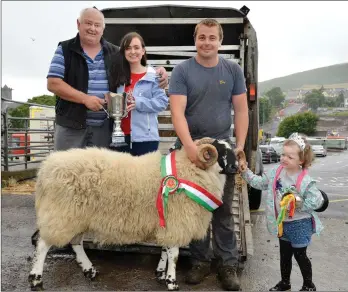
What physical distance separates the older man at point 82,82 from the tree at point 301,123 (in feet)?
27.4

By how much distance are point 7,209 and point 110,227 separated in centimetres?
425

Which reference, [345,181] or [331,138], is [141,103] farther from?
[345,181]

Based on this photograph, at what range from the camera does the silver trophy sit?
364 centimetres

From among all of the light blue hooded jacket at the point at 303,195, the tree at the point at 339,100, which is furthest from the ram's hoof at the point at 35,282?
the tree at the point at 339,100

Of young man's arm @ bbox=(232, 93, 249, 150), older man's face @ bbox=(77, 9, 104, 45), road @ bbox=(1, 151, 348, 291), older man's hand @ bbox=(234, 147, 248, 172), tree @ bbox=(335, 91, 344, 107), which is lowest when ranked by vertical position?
road @ bbox=(1, 151, 348, 291)

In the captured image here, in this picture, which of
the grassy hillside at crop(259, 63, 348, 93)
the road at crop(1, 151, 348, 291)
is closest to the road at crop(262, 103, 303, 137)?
the grassy hillside at crop(259, 63, 348, 93)

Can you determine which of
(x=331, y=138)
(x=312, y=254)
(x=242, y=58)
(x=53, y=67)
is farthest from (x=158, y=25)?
(x=331, y=138)

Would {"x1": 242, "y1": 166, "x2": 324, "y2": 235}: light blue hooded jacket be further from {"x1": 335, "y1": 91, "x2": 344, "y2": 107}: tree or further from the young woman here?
{"x1": 335, "y1": 91, "x2": 344, "y2": 107}: tree

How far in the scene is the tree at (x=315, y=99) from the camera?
9.61 meters

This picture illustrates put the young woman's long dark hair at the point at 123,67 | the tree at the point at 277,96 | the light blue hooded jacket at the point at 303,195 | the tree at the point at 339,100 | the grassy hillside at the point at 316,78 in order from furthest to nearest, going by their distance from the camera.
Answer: the tree at the point at 277,96
the grassy hillside at the point at 316,78
the tree at the point at 339,100
the young woman's long dark hair at the point at 123,67
the light blue hooded jacket at the point at 303,195

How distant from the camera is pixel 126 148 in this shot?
158 inches

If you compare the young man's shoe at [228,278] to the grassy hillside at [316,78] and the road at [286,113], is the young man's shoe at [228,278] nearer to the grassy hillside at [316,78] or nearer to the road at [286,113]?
the grassy hillside at [316,78]

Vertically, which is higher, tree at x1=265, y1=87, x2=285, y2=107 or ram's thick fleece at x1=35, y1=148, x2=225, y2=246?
tree at x1=265, y1=87, x2=285, y2=107

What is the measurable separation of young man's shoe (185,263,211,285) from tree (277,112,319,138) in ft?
27.4
